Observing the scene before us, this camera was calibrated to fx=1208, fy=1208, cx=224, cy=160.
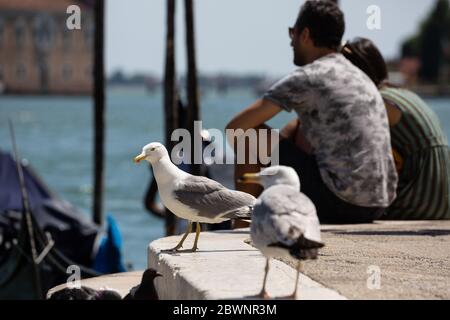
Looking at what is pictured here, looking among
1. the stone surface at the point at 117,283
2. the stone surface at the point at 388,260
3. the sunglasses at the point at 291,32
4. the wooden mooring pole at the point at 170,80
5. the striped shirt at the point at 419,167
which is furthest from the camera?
the wooden mooring pole at the point at 170,80

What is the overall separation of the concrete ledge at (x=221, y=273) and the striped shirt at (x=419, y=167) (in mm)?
1088

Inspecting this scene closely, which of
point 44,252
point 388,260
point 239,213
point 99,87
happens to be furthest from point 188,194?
point 99,87

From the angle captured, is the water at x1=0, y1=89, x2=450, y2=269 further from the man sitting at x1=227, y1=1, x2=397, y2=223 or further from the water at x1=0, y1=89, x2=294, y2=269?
the man sitting at x1=227, y1=1, x2=397, y2=223

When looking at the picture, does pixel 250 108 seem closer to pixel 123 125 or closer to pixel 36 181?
pixel 36 181

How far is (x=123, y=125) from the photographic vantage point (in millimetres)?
62438

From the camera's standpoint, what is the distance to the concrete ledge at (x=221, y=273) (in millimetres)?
3459

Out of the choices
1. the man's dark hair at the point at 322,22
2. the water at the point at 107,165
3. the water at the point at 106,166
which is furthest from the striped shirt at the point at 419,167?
the water at the point at 107,165

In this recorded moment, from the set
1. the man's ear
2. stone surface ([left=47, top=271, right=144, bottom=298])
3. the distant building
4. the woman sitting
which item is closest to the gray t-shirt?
the man's ear

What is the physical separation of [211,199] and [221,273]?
1.10 ft

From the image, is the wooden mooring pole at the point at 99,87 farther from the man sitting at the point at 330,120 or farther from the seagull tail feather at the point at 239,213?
the seagull tail feather at the point at 239,213

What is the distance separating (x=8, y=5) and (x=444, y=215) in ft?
327

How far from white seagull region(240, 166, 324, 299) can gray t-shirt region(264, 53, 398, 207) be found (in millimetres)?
1419

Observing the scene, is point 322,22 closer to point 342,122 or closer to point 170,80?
point 342,122

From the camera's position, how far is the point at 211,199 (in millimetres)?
3982
